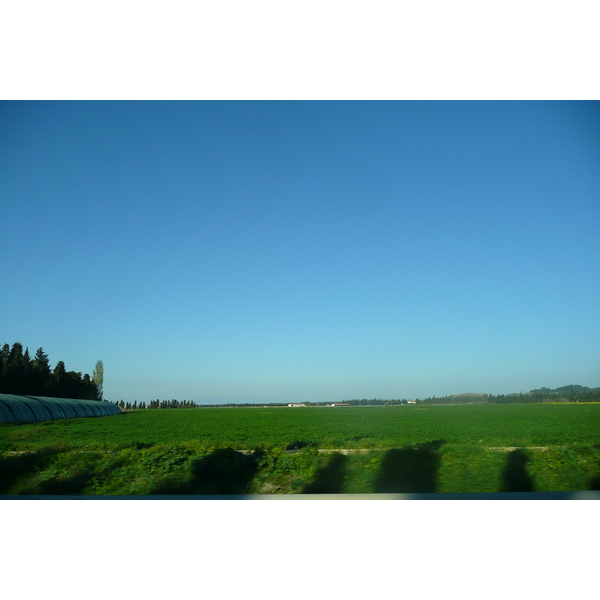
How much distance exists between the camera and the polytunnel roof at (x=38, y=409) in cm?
1658

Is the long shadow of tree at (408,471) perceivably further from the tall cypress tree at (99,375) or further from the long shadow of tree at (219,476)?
the tall cypress tree at (99,375)

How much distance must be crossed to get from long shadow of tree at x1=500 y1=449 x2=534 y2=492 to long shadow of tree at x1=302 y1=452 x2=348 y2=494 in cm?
205

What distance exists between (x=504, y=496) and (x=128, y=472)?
15.8 feet

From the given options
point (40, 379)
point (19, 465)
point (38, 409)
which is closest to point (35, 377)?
point (40, 379)

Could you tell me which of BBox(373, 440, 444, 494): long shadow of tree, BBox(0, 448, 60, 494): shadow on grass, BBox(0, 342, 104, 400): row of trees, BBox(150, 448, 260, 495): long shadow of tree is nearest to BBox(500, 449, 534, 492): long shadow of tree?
BBox(373, 440, 444, 494): long shadow of tree

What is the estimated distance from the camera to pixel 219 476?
610cm

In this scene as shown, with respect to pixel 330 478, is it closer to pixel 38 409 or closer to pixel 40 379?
pixel 38 409

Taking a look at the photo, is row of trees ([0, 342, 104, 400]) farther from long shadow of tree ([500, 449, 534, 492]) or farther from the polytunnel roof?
long shadow of tree ([500, 449, 534, 492])

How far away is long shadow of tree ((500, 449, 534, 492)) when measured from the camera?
18.9ft

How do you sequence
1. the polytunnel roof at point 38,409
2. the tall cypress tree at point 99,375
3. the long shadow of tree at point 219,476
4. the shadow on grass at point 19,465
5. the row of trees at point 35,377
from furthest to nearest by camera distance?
the tall cypress tree at point 99,375, the row of trees at point 35,377, the polytunnel roof at point 38,409, the shadow on grass at point 19,465, the long shadow of tree at point 219,476

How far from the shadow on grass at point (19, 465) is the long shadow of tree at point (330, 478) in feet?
12.6

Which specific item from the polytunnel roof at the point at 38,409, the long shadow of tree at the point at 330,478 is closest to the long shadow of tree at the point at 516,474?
the long shadow of tree at the point at 330,478
